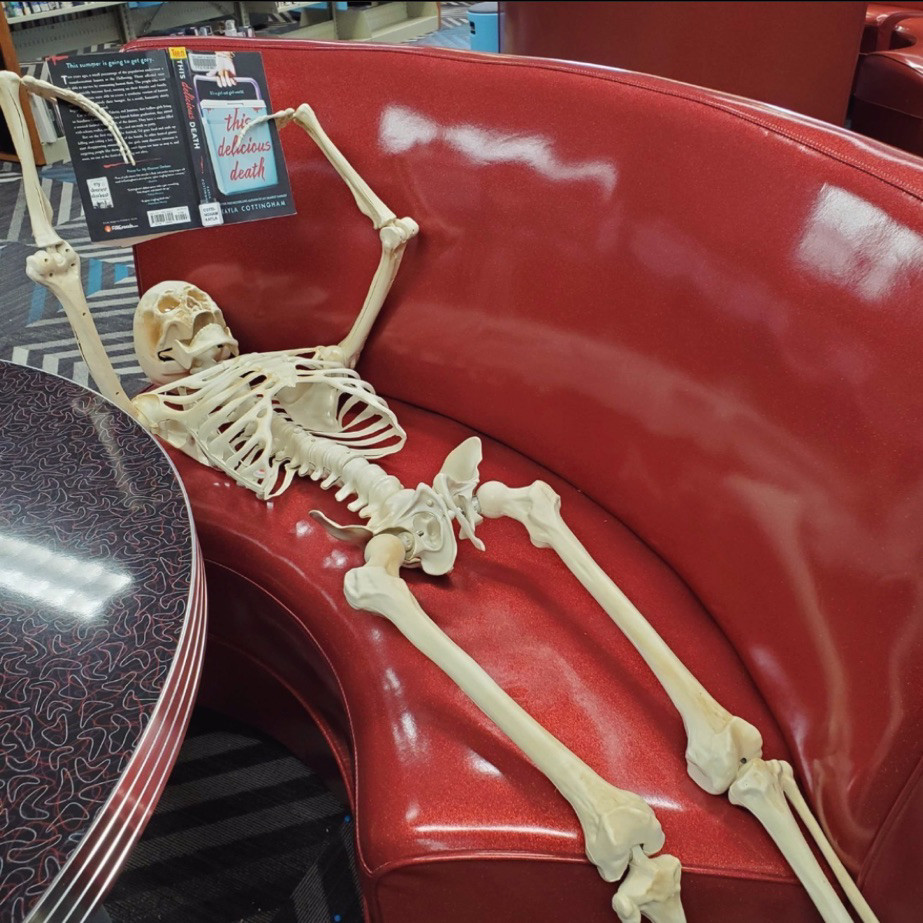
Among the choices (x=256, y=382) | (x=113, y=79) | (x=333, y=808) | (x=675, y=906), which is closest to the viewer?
(x=675, y=906)

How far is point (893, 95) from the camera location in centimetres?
230

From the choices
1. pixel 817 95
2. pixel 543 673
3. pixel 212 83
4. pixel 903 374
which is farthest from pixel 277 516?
pixel 817 95

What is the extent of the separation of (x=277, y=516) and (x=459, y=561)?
11.5 inches

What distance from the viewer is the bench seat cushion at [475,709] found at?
84 centimetres

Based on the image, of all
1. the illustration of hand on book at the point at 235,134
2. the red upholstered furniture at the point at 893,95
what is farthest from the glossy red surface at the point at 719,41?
the red upholstered furniture at the point at 893,95

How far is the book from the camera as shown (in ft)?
4.16

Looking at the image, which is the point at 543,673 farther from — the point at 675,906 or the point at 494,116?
the point at 494,116

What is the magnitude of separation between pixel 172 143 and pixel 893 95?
195 cm

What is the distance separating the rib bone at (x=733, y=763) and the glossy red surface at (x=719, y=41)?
22.5 inches

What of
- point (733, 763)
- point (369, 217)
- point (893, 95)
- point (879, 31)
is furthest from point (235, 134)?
point (879, 31)

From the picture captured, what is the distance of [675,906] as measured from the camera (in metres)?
0.79

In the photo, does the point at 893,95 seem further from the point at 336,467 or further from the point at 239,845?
the point at 239,845

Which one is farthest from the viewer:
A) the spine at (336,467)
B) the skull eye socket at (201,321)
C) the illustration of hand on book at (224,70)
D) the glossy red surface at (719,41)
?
the skull eye socket at (201,321)

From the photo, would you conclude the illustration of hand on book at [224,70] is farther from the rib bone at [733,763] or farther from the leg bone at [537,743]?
the rib bone at [733,763]
